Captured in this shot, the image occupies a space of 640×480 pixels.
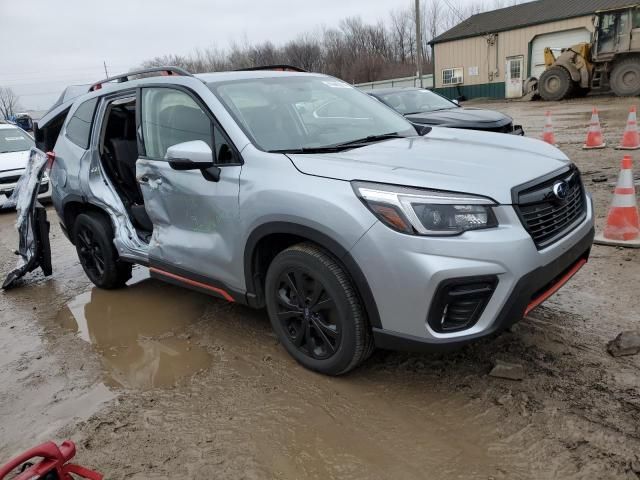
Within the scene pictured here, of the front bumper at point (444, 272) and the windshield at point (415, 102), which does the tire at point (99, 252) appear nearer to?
the front bumper at point (444, 272)

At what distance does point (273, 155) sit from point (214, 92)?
30.1 inches

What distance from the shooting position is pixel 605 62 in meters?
20.4

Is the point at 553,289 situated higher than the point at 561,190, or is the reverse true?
the point at 561,190

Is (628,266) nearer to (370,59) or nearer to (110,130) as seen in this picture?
(110,130)

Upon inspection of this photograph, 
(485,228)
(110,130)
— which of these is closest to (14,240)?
(110,130)

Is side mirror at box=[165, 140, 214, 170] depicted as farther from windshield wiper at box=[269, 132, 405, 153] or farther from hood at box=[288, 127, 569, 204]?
hood at box=[288, 127, 569, 204]

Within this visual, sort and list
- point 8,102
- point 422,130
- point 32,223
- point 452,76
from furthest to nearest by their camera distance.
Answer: point 8,102 < point 452,76 < point 32,223 < point 422,130

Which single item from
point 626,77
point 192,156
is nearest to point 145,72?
point 192,156

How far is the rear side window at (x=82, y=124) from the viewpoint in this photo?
4.50 m

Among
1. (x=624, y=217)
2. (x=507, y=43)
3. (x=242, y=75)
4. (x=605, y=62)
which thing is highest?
(x=507, y=43)

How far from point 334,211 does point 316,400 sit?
41.6 inches

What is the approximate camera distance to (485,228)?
241cm

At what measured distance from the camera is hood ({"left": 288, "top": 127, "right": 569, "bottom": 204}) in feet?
8.17

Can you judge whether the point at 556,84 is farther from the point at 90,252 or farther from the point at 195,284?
the point at 195,284
